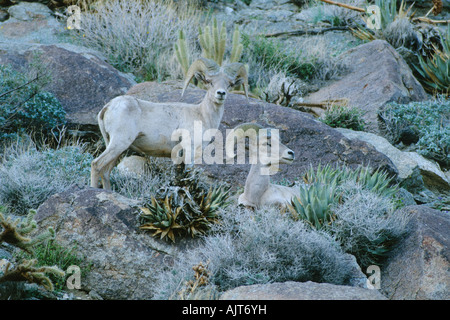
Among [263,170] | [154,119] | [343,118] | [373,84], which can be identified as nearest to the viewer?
[263,170]

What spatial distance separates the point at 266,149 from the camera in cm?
604

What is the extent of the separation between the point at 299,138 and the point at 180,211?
352 centimetres

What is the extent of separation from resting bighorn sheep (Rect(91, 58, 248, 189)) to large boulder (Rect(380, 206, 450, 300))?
2.70 metres

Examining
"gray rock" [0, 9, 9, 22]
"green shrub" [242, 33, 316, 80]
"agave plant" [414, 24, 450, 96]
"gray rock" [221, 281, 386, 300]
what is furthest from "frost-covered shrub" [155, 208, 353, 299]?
"gray rock" [0, 9, 9, 22]

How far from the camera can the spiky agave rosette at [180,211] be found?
5.50 metres

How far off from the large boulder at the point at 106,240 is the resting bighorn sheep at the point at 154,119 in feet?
2.26

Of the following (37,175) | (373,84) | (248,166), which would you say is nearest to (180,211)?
(248,166)

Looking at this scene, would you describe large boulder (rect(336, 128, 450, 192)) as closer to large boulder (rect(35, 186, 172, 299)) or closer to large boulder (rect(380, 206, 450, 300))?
large boulder (rect(380, 206, 450, 300))

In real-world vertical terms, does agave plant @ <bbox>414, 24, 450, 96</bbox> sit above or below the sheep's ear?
below

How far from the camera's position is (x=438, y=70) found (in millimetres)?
13531

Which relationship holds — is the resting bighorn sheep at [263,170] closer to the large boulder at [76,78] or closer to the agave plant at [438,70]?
the large boulder at [76,78]

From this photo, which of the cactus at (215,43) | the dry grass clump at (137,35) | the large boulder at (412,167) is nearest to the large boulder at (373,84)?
the large boulder at (412,167)

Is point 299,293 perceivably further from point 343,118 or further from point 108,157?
point 343,118

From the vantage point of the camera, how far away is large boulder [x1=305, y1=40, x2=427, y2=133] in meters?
11.7
